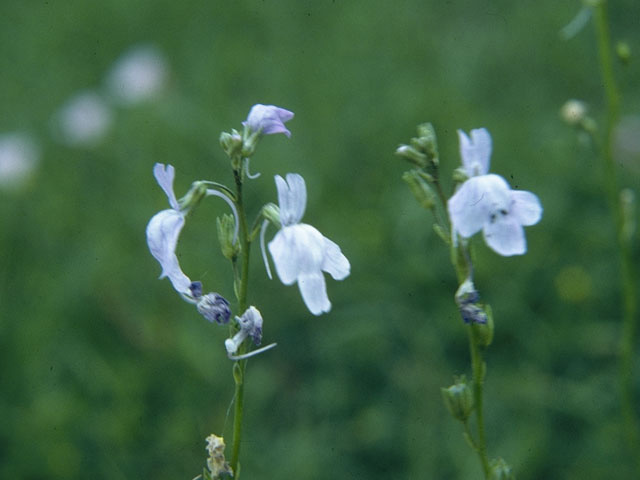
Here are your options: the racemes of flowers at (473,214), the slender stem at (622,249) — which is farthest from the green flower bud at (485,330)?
the slender stem at (622,249)

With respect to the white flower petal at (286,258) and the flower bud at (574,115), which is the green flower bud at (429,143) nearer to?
the white flower petal at (286,258)

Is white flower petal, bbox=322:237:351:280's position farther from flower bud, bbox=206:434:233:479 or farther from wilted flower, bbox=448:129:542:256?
flower bud, bbox=206:434:233:479

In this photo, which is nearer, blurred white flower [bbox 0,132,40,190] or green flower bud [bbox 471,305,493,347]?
green flower bud [bbox 471,305,493,347]

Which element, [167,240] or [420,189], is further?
[420,189]

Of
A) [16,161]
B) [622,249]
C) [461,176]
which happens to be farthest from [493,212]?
[16,161]

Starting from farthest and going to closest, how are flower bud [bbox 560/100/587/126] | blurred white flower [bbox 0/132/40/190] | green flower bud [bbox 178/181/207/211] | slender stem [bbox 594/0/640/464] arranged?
blurred white flower [bbox 0/132/40/190]
flower bud [bbox 560/100/587/126]
slender stem [bbox 594/0/640/464]
green flower bud [bbox 178/181/207/211]

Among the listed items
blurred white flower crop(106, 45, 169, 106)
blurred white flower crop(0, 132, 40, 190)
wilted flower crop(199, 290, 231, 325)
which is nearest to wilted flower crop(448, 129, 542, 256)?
wilted flower crop(199, 290, 231, 325)

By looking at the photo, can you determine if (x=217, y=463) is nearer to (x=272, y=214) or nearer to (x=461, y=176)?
(x=272, y=214)
